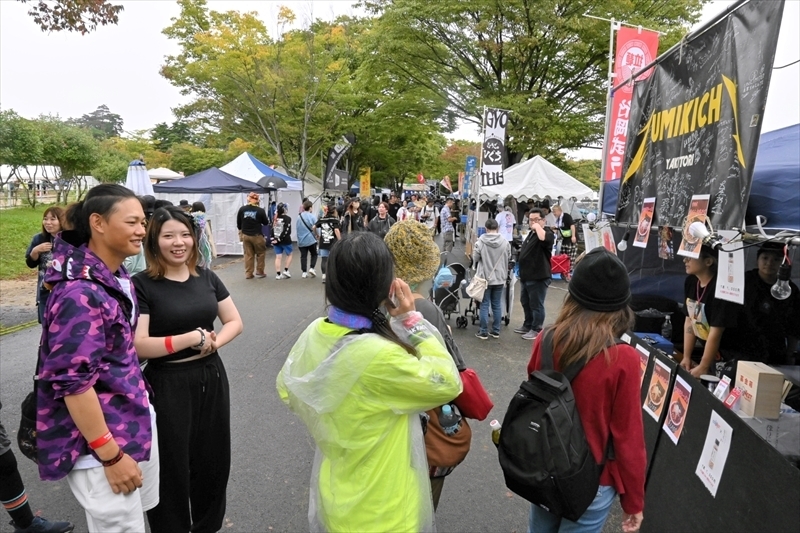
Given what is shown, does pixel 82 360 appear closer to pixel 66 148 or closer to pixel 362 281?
pixel 362 281

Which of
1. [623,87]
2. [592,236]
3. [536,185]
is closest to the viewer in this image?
[623,87]

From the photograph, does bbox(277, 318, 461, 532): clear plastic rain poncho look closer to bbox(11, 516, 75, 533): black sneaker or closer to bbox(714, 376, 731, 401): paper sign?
bbox(11, 516, 75, 533): black sneaker

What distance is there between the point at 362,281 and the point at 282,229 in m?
9.54

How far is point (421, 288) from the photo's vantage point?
2.23 metres

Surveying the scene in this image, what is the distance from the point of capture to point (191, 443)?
233 cm

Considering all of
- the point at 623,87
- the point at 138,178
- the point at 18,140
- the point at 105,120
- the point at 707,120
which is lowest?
the point at 138,178

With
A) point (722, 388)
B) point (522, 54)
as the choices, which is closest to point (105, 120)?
point (522, 54)

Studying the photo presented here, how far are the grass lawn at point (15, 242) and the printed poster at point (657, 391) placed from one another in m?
12.2

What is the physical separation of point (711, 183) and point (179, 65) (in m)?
20.3

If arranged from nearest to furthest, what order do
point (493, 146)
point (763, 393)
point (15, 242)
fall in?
point (763, 393)
point (493, 146)
point (15, 242)

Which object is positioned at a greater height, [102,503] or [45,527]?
[102,503]

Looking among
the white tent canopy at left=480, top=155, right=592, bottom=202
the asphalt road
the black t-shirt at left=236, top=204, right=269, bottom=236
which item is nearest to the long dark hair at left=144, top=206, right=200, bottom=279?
the asphalt road

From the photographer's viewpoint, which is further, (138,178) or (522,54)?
(522,54)

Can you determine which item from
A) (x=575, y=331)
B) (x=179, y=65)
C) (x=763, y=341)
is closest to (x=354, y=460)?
(x=575, y=331)
